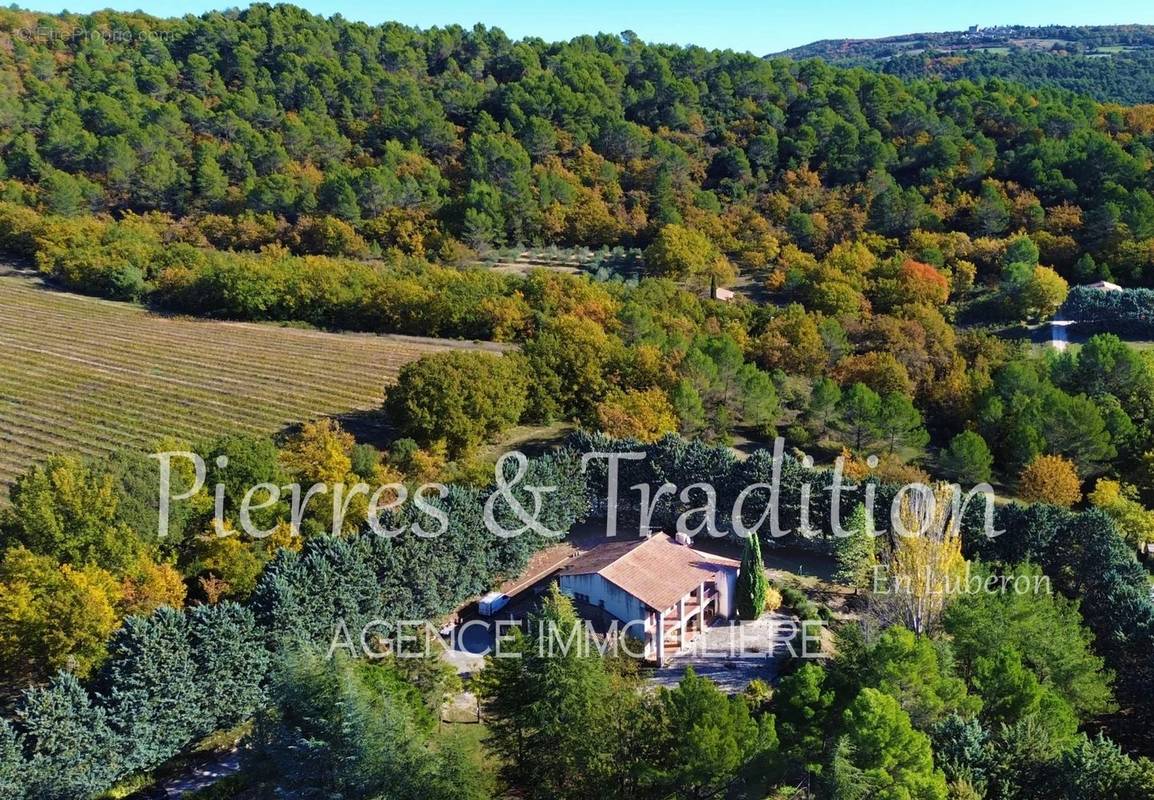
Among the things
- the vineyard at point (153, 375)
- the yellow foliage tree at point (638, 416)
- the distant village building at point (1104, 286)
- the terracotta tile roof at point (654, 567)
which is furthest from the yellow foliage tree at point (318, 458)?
the distant village building at point (1104, 286)

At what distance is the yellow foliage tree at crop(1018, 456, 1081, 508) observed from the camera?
4106 cm

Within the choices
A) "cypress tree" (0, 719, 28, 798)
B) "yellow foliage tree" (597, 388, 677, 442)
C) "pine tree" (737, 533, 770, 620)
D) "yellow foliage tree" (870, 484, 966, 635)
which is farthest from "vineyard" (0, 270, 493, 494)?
"yellow foliage tree" (870, 484, 966, 635)

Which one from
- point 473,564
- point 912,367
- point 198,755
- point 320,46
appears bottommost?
point 198,755

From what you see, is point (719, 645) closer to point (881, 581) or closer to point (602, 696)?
point (881, 581)

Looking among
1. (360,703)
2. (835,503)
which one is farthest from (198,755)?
(835,503)

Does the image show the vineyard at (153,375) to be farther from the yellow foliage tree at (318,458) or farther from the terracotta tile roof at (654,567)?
the terracotta tile roof at (654,567)

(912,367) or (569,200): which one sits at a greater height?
(569,200)

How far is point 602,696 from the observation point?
23.7 metres

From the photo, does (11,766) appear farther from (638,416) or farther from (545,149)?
(545,149)

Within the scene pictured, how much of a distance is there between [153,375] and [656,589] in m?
41.0

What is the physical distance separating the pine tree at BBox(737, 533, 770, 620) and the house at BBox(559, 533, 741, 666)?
33.1 inches

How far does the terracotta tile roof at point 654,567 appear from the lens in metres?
32.1

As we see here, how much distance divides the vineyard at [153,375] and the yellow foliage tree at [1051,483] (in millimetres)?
36460

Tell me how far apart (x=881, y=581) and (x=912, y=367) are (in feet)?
92.7
